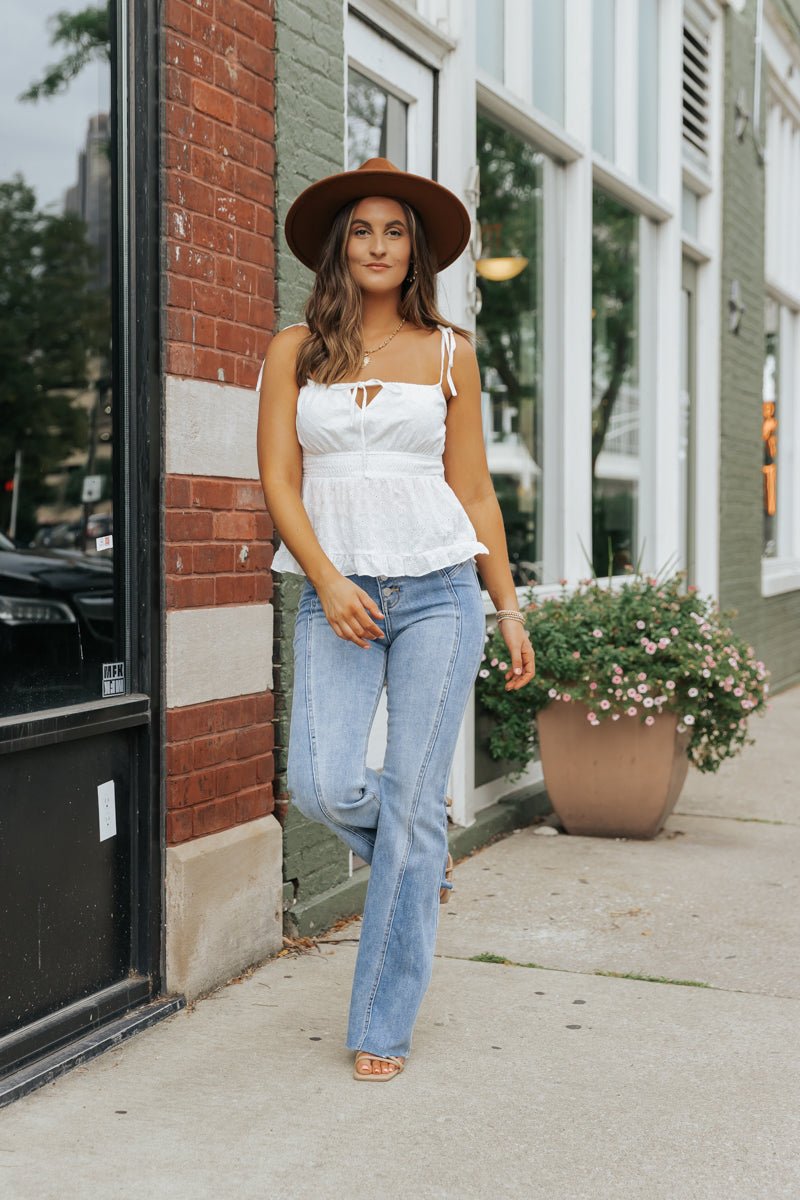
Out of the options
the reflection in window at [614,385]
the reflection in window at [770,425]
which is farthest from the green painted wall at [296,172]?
the reflection in window at [770,425]

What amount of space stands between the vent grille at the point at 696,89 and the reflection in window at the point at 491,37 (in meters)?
3.11

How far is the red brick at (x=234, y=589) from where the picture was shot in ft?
12.9

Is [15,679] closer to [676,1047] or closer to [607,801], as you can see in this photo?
[676,1047]

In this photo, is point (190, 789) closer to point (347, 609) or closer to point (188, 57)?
point (347, 609)

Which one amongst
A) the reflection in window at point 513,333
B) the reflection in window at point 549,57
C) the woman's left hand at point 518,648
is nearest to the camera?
the woman's left hand at point 518,648

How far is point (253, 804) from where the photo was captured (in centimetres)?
411

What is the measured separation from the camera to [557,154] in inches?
278

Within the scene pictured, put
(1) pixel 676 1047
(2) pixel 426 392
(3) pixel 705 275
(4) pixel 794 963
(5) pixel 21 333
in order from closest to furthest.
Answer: (2) pixel 426 392, (1) pixel 676 1047, (4) pixel 794 963, (5) pixel 21 333, (3) pixel 705 275

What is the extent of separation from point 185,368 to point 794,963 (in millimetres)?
2496

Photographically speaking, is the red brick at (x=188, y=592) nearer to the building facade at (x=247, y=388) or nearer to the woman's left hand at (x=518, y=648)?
the building facade at (x=247, y=388)

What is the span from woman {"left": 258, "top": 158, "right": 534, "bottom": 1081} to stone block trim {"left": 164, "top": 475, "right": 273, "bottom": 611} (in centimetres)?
61

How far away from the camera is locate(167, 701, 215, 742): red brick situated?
3.77 metres

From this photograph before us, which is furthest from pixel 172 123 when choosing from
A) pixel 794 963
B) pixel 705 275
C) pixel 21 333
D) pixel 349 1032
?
pixel 705 275

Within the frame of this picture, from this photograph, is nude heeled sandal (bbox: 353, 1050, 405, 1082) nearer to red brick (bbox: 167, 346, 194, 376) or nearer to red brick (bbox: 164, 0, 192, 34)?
red brick (bbox: 167, 346, 194, 376)
